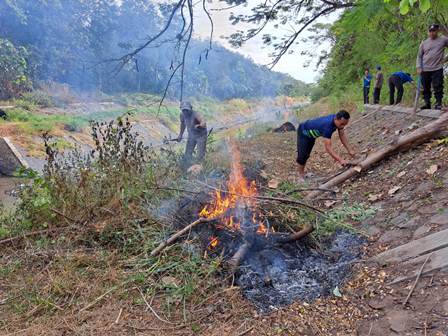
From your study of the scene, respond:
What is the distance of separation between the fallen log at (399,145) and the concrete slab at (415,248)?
1.94 metres

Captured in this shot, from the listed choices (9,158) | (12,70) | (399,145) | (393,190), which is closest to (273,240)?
(393,190)

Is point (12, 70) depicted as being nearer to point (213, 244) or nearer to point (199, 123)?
point (199, 123)

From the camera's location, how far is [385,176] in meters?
5.42

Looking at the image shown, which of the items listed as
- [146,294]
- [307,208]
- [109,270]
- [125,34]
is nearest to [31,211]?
[109,270]

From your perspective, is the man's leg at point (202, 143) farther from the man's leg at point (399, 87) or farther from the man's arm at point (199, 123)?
the man's leg at point (399, 87)

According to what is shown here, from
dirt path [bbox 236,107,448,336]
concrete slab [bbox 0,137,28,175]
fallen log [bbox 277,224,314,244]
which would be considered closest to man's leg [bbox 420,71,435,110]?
dirt path [bbox 236,107,448,336]

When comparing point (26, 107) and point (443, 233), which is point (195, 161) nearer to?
point (443, 233)

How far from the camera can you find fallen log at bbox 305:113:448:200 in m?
5.52

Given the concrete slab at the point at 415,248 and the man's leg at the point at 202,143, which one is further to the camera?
the man's leg at the point at 202,143

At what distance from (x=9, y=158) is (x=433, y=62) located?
15.2m

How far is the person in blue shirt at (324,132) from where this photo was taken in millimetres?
5732

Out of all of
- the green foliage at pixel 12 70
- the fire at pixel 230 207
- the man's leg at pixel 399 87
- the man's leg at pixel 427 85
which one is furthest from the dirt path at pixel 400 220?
the green foliage at pixel 12 70

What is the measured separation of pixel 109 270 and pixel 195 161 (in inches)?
126

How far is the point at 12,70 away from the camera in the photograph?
75.7 ft
